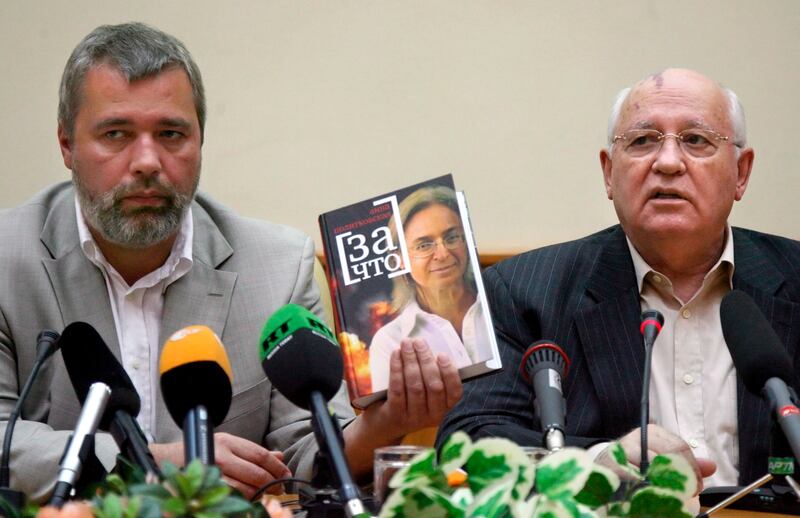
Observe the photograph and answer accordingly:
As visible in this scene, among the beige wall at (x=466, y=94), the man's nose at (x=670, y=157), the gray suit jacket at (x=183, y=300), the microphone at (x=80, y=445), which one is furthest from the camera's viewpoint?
the beige wall at (x=466, y=94)

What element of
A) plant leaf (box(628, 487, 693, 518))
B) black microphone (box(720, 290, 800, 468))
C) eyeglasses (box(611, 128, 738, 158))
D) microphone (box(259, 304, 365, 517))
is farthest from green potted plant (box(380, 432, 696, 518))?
eyeglasses (box(611, 128, 738, 158))

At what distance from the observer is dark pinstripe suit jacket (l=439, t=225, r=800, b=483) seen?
2.10 metres

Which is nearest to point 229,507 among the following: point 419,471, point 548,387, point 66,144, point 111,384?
point 419,471

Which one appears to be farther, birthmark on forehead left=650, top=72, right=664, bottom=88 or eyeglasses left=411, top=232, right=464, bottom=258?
birthmark on forehead left=650, top=72, right=664, bottom=88

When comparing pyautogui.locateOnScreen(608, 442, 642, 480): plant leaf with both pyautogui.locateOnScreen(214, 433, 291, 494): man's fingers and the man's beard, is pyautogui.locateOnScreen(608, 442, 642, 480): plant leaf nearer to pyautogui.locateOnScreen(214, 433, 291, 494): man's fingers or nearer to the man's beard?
pyautogui.locateOnScreen(214, 433, 291, 494): man's fingers

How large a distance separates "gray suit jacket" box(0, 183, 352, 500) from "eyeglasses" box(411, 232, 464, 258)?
505mm

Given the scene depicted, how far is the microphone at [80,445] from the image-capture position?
1065 mm

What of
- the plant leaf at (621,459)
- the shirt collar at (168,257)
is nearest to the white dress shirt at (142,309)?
the shirt collar at (168,257)

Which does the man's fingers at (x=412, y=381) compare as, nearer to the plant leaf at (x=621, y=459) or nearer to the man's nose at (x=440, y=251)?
the man's nose at (x=440, y=251)

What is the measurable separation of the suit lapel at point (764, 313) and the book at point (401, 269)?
648 millimetres

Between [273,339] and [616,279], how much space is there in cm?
119

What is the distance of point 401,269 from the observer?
1680mm

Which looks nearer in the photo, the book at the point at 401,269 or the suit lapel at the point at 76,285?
the book at the point at 401,269

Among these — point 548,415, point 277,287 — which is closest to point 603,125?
point 277,287
